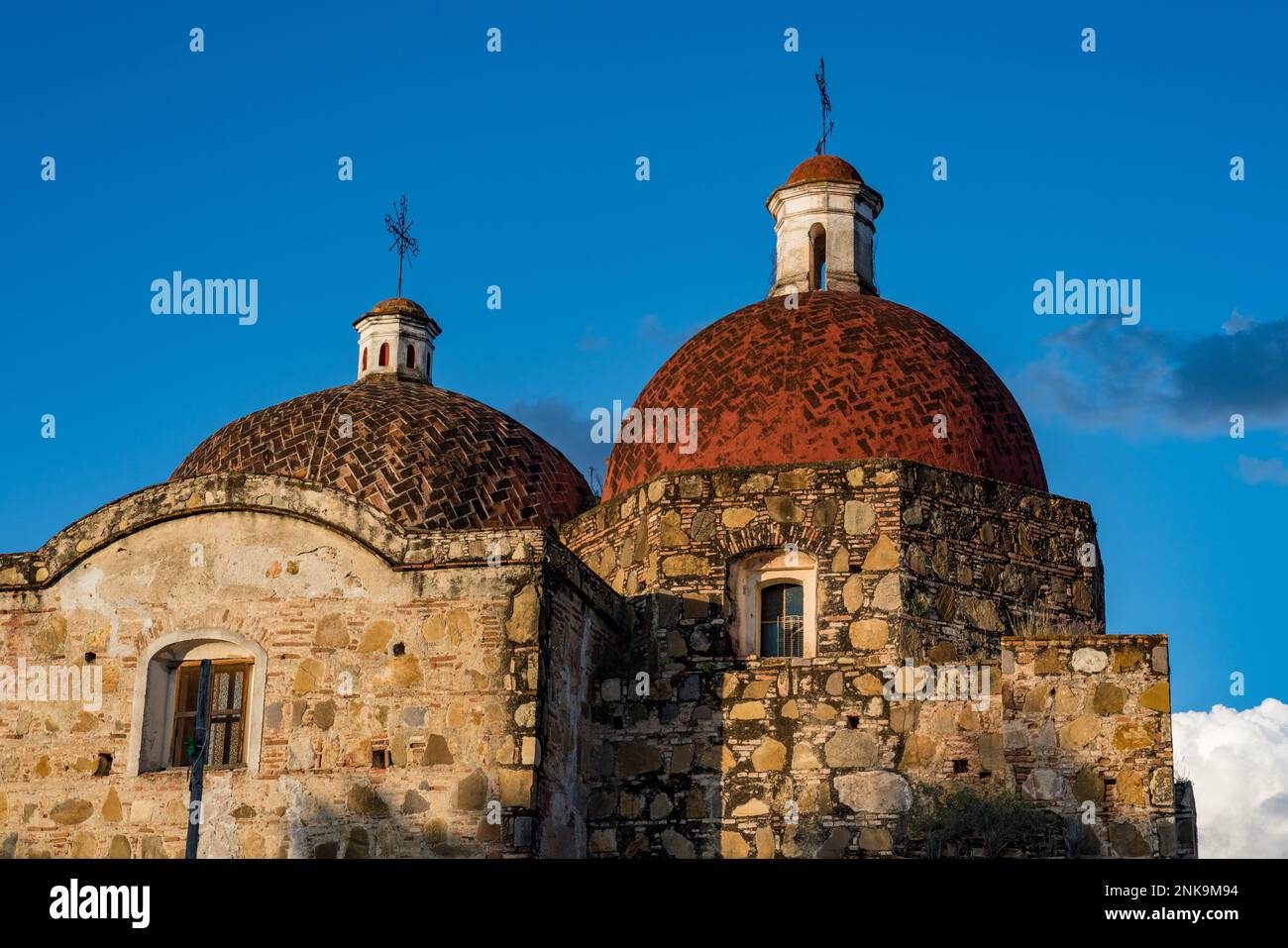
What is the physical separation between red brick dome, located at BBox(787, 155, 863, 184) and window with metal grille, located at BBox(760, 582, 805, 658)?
244 inches

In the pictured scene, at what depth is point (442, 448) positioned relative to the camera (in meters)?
23.8

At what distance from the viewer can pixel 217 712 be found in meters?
18.9

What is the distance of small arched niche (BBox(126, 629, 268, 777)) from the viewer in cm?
1875

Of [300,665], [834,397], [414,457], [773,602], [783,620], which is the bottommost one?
[300,665]

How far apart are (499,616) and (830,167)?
29.2 feet

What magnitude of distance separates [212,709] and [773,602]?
590cm

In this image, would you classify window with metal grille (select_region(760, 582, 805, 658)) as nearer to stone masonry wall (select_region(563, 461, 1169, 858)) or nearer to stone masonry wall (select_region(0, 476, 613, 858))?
stone masonry wall (select_region(563, 461, 1169, 858))

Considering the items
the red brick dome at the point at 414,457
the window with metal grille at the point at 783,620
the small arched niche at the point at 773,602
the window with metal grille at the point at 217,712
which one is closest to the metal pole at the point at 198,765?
the window with metal grille at the point at 217,712

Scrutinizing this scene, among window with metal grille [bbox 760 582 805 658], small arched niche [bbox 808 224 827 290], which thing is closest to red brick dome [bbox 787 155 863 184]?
small arched niche [bbox 808 224 827 290]

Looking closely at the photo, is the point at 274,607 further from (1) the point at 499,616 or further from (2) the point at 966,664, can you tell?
(2) the point at 966,664

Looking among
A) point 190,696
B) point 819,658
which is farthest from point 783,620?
point 190,696

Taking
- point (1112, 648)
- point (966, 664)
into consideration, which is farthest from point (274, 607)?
point (1112, 648)

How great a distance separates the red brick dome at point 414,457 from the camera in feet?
76.1

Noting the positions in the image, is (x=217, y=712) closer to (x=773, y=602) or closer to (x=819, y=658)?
(x=773, y=602)
